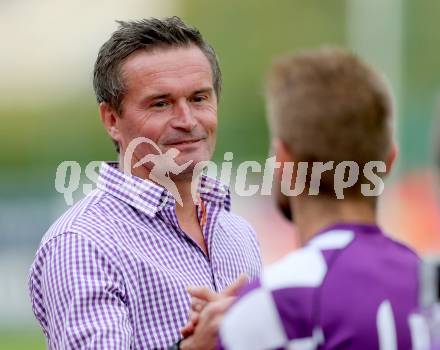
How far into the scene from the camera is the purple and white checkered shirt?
120 inches

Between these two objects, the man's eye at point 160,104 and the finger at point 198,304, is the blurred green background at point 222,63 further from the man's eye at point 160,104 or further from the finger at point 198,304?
the finger at point 198,304

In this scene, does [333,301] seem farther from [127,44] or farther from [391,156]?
[127,44]

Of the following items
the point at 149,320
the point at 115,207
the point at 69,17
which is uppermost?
the point at 69,17

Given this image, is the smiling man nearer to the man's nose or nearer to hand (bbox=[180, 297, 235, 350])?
the man's nose

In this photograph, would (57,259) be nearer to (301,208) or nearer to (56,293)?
(56,293)

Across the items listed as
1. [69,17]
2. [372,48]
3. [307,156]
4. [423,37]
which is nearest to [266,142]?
[372,48]

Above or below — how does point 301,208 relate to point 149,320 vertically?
above

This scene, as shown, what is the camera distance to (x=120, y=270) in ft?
10.4

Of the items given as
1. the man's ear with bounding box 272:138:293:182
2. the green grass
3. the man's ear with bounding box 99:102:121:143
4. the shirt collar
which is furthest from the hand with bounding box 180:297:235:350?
the green grass

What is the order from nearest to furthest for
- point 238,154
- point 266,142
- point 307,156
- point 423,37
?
point 307,156 → point 238,154 → point 266,142 → point 423,37

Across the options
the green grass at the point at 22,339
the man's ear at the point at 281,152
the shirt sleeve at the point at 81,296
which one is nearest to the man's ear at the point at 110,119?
the shirt sleeve at the point at 81,296

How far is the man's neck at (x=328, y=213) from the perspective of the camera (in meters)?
2.45

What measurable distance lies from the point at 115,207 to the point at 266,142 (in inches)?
607

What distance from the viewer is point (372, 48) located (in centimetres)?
1597
